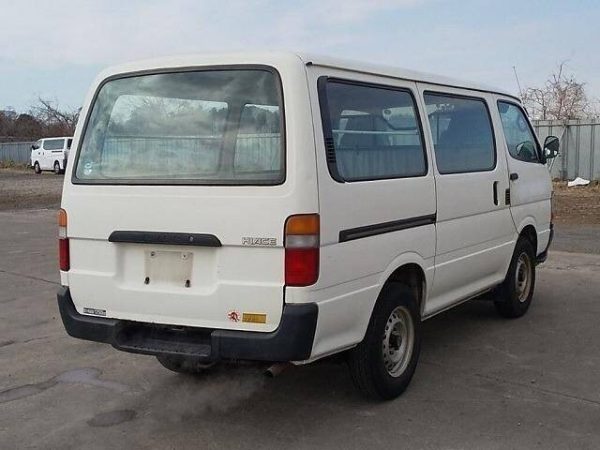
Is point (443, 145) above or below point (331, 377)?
above

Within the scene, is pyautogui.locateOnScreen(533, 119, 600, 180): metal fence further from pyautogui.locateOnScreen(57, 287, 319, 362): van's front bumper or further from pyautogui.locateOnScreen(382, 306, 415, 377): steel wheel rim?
pyautogui.locateOnScreen(57, 287, 319, 362): van's front bumper

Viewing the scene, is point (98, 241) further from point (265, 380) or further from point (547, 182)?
point (547, 182)

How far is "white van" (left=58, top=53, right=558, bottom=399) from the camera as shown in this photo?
3.62 metres

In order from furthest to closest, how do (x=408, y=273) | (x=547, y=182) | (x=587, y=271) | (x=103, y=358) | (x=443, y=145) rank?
(x=587, y=271), (x=547, y=182), (x=103, y=358), (x=443, y=145), (x=408, y=273)

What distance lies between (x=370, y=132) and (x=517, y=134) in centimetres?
260

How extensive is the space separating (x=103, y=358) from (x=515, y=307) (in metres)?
3.60

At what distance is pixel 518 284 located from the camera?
642 centimetres

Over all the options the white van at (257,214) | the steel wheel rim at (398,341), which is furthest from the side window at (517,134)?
the steel wheel rim at (398,341)

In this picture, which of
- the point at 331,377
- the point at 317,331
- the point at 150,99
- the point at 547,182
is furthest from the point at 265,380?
the point at 547,182

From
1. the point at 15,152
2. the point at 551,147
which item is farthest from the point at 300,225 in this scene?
the point at 15,152

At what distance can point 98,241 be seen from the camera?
4.05m

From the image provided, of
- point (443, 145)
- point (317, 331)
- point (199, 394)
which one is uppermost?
point (443, 145)

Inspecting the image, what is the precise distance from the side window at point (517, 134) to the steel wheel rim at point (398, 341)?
223cm

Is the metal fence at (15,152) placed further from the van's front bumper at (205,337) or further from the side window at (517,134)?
the van's front bumper at (205,337)
